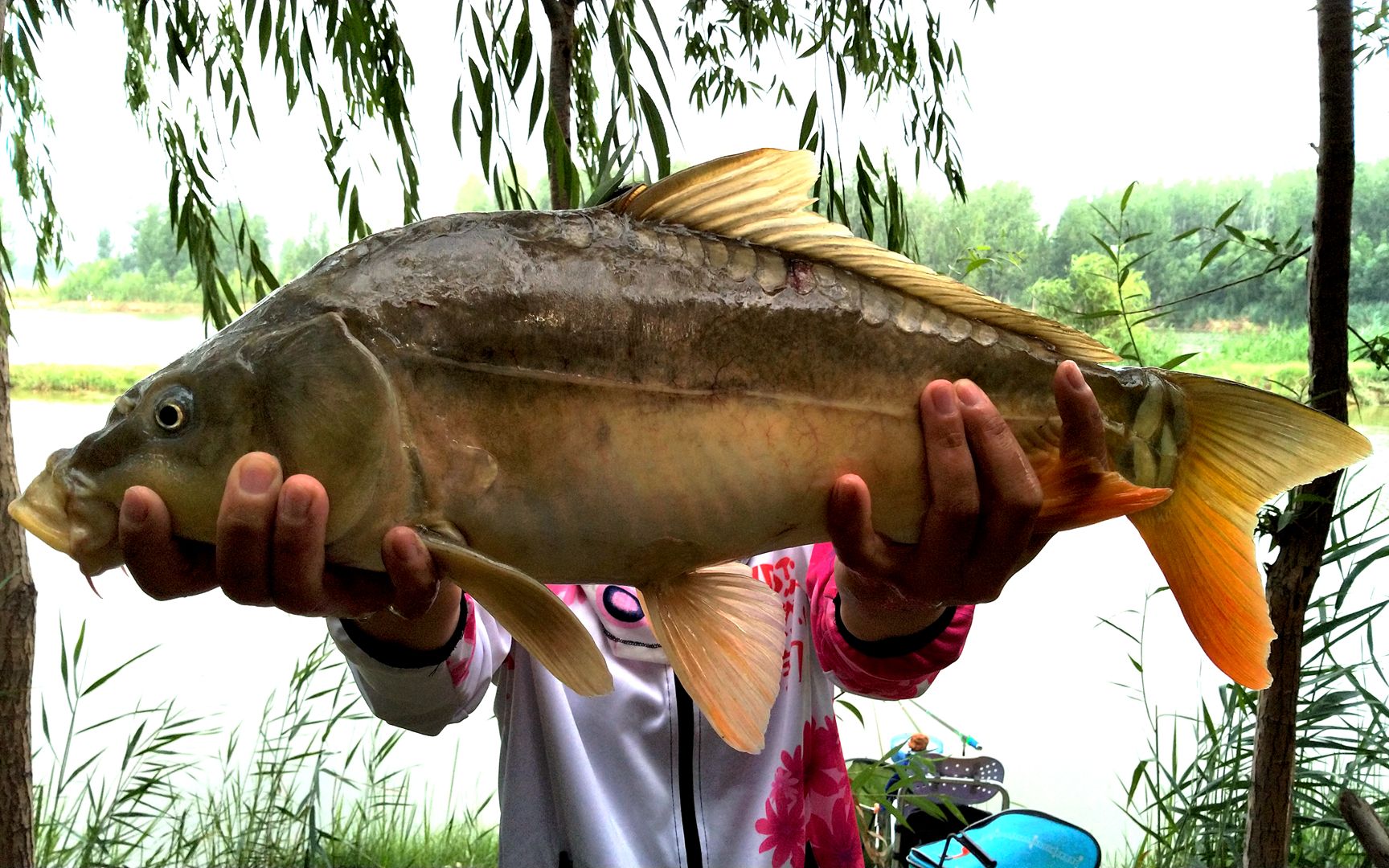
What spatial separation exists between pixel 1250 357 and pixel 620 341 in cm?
200

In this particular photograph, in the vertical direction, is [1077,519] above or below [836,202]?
below

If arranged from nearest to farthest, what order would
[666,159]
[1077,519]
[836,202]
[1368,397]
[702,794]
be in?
[1077,519] → [702,794] → [666,159] → [836,202] → [1368,397]

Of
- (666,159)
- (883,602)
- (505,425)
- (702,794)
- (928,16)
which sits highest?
(928,16)

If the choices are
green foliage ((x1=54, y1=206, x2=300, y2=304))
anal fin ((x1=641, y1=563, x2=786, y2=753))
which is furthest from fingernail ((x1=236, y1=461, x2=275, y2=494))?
green foliage ((x1=54, y1=206, x2=300, y2=304))

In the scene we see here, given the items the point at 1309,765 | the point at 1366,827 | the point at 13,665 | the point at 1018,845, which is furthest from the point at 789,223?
the point at 1309,765

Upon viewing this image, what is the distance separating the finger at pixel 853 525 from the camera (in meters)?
0.76

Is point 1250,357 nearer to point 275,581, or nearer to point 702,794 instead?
point 702,794

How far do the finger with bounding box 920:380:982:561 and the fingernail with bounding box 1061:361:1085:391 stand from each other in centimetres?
8

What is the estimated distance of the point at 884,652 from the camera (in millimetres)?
1117

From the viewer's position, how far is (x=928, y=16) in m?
1.89

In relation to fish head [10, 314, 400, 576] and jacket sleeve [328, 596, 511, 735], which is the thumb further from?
jacket sleeve [328, 596, 511, 735]

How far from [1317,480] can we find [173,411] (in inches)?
52.8

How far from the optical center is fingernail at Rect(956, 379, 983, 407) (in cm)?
79

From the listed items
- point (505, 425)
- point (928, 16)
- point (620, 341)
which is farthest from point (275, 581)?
point (928, 16)
